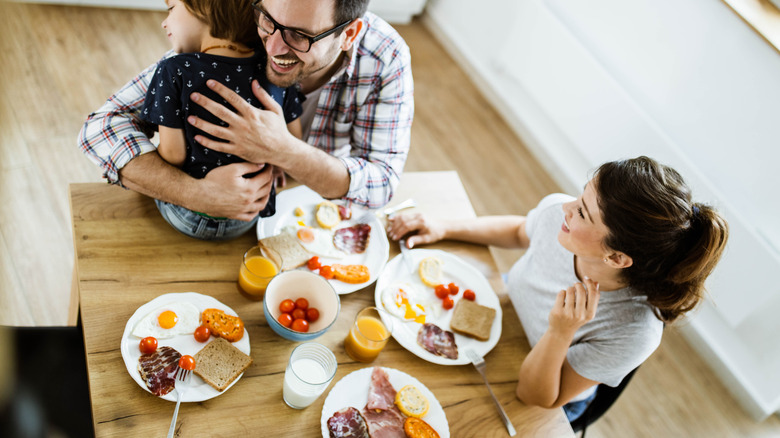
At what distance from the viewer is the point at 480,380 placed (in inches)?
55.0

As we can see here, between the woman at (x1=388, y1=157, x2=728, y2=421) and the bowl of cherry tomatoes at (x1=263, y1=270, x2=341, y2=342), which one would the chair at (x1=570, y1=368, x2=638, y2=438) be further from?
the bowl of cherry tomatoes at (x1=263, y1=270, x2=341, y2=342)

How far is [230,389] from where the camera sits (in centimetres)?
121

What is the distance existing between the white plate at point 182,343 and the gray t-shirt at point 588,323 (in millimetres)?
764

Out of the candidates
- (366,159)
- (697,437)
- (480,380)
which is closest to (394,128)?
(366,159)

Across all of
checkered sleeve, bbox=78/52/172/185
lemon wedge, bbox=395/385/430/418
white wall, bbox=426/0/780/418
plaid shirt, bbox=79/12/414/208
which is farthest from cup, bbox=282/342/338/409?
white wall, bbox=426/0/780/418

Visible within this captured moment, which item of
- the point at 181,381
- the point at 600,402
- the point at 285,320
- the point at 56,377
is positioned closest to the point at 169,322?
the point at 181,381

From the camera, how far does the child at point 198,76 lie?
128cm

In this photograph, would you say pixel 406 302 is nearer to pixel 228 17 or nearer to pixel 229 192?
pixel 229 192

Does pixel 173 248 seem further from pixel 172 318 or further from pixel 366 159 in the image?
pixel 366 159

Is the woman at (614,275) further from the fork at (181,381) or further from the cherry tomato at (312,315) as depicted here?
the fork at (181,381)

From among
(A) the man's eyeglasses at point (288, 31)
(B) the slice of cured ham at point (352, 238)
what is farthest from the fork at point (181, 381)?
(A) the man's eyeglasses at point (288, 31)

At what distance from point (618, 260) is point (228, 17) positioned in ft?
3.35

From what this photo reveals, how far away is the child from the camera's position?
4.20 feet

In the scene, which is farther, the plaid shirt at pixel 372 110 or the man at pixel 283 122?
the plaid shirt at pixel 372 110
